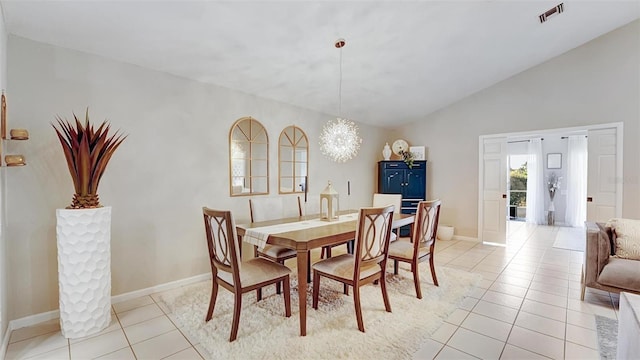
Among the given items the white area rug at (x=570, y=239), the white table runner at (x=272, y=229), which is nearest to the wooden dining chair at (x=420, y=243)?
the white table runner at (x=272, y=229)

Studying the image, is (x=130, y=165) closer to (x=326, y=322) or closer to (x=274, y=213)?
(x=274, y=213)

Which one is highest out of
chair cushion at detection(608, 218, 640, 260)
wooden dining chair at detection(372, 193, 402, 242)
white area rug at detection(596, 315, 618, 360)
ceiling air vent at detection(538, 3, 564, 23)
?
ceiling air vent at detection(538, 3, 564, 23)

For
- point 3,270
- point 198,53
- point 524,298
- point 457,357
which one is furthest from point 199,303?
point 524,298

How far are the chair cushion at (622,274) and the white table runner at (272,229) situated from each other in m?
2.43

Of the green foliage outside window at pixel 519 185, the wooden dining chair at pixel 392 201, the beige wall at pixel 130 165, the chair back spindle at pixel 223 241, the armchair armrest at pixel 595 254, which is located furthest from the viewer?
the green foliage outside window at pixel 519 185

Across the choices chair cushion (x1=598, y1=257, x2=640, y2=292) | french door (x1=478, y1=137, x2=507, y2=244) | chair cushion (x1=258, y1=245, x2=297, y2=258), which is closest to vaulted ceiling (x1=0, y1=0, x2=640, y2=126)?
french door (x1=478, y1=137, x2=507, y2=244)

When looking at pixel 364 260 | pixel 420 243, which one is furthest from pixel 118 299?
pixel 420 243

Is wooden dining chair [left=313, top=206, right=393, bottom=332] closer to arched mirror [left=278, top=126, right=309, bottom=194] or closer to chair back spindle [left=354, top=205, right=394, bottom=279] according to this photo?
chair back spindle [left=354, top=205, right=394, bottom=279]

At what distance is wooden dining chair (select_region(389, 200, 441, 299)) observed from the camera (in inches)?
116

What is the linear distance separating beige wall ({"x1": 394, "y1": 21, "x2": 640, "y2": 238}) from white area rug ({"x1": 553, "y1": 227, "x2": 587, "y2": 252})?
118cm

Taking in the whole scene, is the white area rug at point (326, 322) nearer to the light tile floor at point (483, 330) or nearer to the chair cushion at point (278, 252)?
the light tile floor at point (483, 330)

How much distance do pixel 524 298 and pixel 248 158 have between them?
359cm

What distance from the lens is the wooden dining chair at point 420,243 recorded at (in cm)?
295

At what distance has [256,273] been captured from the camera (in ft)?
7.81
